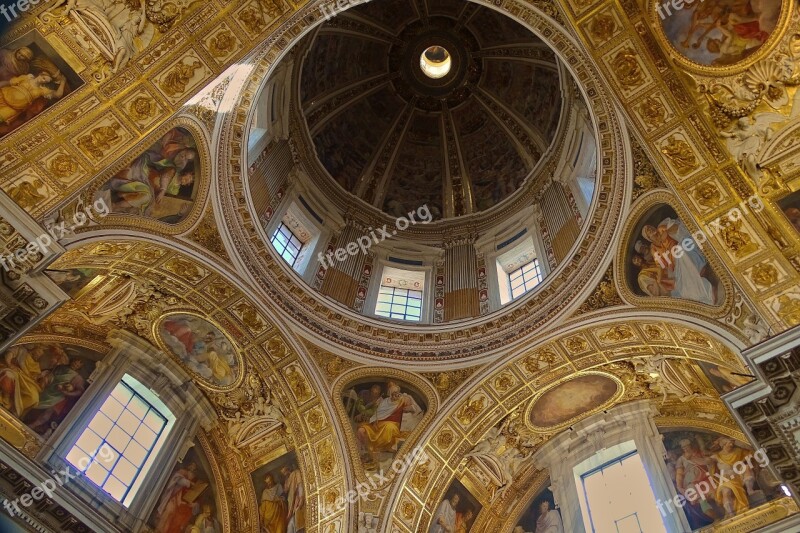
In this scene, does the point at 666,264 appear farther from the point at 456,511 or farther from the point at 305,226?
the point at 305,226

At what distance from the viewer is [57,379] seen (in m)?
13.6

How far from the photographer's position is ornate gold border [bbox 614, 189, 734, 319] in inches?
447

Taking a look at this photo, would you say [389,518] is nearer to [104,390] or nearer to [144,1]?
[104,390]

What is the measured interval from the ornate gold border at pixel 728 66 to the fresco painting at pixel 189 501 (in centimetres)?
1229

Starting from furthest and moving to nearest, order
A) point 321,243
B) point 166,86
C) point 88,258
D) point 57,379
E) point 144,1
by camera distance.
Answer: point 321,243 < point 57,379 < point 88,258 < point 166,86 < point 144,1

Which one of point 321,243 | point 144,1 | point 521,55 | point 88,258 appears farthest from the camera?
point 521,55

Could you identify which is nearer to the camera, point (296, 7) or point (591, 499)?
point (296, 7)

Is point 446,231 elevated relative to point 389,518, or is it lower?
elevated

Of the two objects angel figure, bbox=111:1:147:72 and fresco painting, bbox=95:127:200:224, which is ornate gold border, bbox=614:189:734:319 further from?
angel figure, bbox=111:1:147:72

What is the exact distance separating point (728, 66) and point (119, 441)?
42.1 ft

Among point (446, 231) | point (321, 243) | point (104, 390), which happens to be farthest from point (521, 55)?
point (104, 390)

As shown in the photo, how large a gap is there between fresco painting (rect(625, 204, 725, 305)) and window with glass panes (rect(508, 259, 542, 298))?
3210 mm

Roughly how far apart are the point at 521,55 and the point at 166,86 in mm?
14515

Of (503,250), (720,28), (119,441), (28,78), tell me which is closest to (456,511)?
(503,250)
